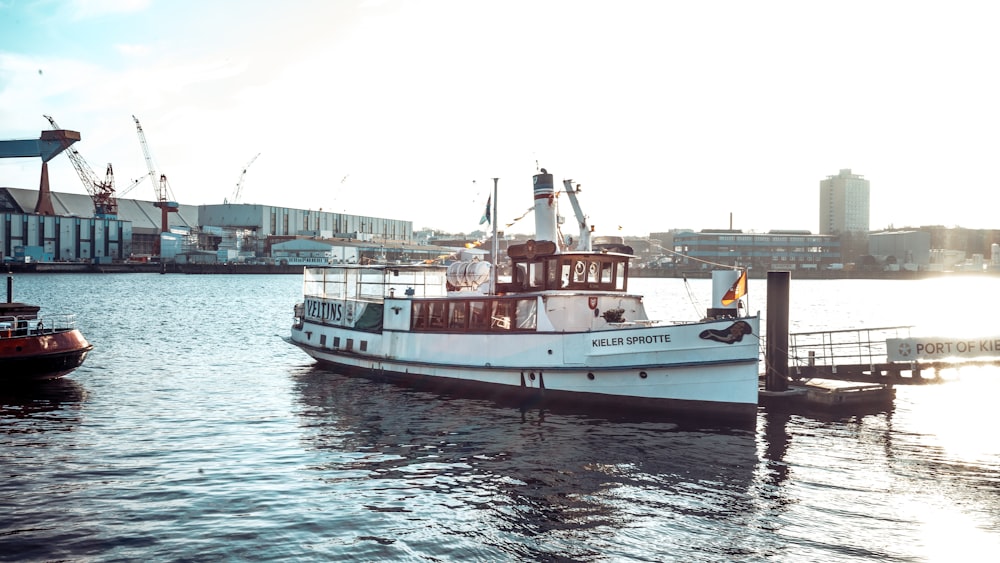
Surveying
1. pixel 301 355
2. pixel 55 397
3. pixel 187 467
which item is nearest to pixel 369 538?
pixel 187 467

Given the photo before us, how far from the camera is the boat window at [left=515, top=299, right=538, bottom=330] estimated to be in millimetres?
28362

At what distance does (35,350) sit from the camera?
102 feet

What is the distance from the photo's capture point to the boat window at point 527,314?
28362 mm

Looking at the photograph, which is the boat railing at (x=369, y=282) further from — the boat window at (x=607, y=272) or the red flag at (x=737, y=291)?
the red flag at (x=737, y=291)

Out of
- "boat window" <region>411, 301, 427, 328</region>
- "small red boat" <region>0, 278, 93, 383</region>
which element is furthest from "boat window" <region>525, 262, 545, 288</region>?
"small red boat" <region>0, 278, 93, 383</region>

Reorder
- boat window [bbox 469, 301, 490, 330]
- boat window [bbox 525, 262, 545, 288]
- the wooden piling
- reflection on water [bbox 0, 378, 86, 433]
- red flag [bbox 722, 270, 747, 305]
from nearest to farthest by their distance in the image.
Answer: reflection on water [bbox 0, 378, 86, 433]
red flag [bbox 722, 270, 747, 305]
the wooden piling
boat window [bbox 525, 262, 545, 288]
boat window [bbox 469, 301, 490, 330]

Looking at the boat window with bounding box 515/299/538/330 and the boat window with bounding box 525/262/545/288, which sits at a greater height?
the boat window with bounding box 525/262/545/288

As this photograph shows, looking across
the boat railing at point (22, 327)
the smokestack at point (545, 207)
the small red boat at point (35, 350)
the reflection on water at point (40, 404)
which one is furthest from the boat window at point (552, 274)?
the small red boat at point (35, 350)

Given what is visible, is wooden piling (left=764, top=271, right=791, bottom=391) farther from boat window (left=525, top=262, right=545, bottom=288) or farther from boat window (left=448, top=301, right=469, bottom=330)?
boat window (left=448, top=301, right=469, bottom=330)

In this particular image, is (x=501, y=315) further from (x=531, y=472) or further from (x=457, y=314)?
(x=531, y=472)

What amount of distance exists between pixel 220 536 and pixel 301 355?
30.7 m

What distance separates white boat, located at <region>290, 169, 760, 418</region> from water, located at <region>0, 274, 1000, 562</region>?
1.49 metres

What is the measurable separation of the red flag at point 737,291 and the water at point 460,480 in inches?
171

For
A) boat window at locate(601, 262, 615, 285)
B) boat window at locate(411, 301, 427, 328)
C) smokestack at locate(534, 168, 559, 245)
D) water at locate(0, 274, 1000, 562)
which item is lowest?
water at locate(0, 274, 1000, 562)
